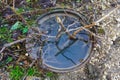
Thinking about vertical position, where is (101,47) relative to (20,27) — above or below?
below

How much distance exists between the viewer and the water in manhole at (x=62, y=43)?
234cm

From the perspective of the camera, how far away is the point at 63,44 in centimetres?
243

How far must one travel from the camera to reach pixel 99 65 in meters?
2.41

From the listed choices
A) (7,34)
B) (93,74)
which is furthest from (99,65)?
(7,34)

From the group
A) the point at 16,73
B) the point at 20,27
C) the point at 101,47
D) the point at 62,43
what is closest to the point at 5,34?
the point at 20,27

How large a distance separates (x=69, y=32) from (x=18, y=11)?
575 millimetres

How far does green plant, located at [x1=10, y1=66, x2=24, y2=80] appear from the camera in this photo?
92.8 inches

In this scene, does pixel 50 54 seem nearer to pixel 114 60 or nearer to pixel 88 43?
pixel 88 43

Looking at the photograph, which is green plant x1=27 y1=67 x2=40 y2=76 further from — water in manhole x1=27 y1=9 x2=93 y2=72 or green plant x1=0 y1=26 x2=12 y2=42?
green plant x1=0 y1=26 x2=12 y2=42

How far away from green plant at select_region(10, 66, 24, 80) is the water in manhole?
0.65 ft

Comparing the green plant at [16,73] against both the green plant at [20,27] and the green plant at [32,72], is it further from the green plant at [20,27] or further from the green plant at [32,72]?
the green plant at [20,27]

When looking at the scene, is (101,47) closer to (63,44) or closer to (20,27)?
(63,44)

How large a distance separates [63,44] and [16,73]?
48 centimetres

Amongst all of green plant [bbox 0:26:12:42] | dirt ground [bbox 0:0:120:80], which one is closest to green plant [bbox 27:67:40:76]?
dirt ground [bbox 0:0:120:80]
